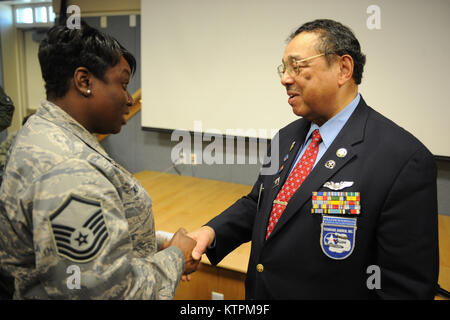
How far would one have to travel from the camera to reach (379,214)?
1.00 metres

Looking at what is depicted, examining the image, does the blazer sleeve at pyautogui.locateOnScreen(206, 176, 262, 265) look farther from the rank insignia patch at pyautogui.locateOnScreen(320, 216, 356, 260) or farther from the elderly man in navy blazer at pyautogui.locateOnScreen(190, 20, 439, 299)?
the rank insignia patch at pyautogui.locateOnScreen(320, 216, 356, 260)

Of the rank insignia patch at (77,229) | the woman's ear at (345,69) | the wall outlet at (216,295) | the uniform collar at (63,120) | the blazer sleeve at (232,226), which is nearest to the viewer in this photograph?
the rank insignia patch at (77,229)

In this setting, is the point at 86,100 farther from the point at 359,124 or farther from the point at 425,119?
the point at 425,119

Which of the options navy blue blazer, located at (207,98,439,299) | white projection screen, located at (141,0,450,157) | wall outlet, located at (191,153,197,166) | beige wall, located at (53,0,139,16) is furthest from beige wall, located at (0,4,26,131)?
navy blue blazer, located at (207,98,439,299)

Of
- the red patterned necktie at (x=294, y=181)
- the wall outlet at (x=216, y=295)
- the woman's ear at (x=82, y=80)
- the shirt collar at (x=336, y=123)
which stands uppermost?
the woman's ear at (x=82, y=80)

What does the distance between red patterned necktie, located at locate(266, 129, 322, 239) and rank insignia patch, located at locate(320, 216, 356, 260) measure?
17 cm

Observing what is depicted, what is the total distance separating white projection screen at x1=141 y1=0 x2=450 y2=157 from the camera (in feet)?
7.71

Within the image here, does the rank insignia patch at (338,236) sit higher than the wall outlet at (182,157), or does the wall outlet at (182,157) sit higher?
the rank insignia patch at (338,236)

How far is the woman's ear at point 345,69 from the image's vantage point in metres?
1.15

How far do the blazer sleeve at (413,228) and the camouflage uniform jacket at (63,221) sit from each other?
2.26 feet

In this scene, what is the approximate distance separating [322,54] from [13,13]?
489 centimetres

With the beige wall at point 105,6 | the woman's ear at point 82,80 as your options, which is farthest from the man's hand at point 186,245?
the beige wall at point 105,6

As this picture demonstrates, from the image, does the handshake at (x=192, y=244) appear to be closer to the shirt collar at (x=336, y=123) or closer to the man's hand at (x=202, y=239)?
the man's hand at (x=202, y=239)

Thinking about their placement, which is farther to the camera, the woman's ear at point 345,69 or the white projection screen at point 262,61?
the white projection screen at point 262,61
